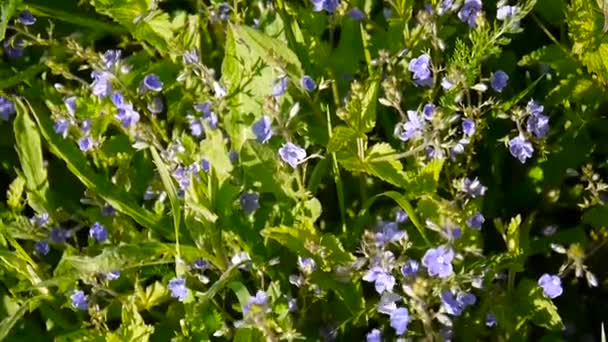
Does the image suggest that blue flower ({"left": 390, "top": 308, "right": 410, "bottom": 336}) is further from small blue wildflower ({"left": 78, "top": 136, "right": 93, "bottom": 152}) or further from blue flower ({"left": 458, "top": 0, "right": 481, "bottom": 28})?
small blue wildflower ({"left": 78, "top": 136, "right": 93, "bottom": 152})

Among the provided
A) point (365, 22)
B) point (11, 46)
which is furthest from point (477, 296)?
point (11, 46)

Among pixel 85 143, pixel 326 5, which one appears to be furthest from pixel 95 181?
pixel 326 5

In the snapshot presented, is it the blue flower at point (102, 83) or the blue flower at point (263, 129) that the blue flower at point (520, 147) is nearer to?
the blue flower at point (263, 129)

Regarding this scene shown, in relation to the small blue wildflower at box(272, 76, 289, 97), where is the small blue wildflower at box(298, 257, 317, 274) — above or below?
below

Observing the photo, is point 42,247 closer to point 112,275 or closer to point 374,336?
point 112,275

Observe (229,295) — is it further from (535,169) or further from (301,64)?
(535,169)

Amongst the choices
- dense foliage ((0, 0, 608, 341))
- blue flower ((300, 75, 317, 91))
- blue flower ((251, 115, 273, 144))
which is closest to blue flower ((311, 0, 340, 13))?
dense foliage ((0, 0, 608, 341))

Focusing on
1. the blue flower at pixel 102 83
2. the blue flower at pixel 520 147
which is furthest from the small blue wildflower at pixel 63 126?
the blue flower at pixel 520 147
